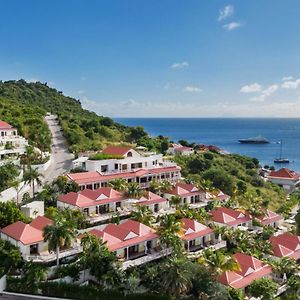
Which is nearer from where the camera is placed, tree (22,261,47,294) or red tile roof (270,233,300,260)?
tree (22,261,47,294)

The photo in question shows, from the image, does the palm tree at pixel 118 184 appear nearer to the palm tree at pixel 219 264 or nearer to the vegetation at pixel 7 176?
the vegetation at pixel 7 176

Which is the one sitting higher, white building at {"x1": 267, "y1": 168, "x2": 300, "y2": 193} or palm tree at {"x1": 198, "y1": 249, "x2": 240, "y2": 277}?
palm tree at {"x1": 198, "y1": 249, "x2": 240, "y2": 277}

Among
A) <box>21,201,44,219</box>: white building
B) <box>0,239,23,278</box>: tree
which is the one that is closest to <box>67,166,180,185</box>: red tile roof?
<box>21,201,44,219</box>: white building

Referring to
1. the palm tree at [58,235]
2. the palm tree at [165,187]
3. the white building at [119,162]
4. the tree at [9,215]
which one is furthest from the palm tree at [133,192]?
the palm tree at [58,235]

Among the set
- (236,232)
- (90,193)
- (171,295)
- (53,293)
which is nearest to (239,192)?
(236,232)

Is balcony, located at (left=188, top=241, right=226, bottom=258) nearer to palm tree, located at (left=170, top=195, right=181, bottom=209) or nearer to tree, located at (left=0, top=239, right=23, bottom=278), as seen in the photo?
palm tree, located at (left=170, top=195, right=181, bottom=209)

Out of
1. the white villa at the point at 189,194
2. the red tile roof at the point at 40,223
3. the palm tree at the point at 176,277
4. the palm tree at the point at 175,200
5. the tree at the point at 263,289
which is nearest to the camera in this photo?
the palm tree at the point at 176,277

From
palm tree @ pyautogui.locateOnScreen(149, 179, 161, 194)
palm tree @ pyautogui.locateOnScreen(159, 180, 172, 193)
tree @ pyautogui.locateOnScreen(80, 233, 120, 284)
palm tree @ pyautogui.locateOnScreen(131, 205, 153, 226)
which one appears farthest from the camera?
palm tree @ pyautogui.locateOnScreen(149, 179, 161, 194)
